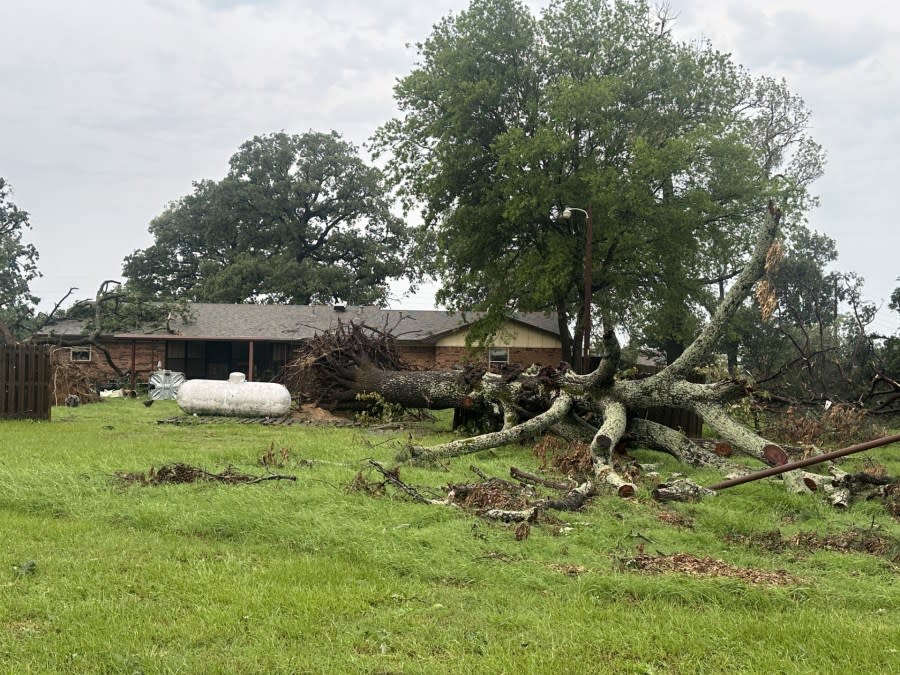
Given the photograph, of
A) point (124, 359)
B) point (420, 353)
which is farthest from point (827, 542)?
point (124, 359)

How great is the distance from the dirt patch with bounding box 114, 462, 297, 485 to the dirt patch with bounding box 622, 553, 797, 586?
3775mm

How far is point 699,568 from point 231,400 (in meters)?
13.3

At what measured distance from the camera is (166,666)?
11.2 ft

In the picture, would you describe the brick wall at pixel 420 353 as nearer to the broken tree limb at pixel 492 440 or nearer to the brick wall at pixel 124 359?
the brick wall at pixel 124 359

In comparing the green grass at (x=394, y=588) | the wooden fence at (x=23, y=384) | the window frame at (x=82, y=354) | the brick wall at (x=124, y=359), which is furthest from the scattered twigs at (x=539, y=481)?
the window frame at (x=82, y=354)

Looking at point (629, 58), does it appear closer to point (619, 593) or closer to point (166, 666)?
point (619, 593)

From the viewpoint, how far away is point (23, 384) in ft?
48.6

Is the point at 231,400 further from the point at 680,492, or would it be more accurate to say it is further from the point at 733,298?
the point at 680,492

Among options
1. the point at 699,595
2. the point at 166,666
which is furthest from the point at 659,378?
the point at 166,666

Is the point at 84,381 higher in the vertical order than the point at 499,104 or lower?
lower

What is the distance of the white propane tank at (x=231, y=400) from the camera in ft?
53.9

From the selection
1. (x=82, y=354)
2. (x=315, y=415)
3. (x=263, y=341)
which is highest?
(x=263, y=341)

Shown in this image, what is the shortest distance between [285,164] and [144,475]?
134 feet

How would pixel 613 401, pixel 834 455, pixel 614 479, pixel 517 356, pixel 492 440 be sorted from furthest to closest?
pixel 517 356 < pixel 613 401 < pixel 492 440 < pixel 614 479 < pixel 834 455
